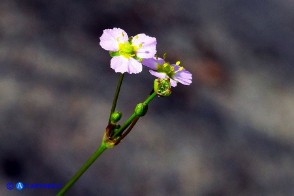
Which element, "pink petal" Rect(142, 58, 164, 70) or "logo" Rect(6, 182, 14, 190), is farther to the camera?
"logo" Rect(6, 182, 14, 190)

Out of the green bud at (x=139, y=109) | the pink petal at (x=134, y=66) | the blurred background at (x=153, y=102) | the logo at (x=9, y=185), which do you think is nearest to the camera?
the green bud at (x=139, y=109)

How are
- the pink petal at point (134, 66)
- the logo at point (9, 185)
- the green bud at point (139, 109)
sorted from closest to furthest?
the green bud at point (139, 109) < the pink petal at point (134, 66) < the logo at point (9, 185)

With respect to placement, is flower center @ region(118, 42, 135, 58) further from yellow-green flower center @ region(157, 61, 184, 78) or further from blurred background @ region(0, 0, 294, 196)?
blurred background @ region(0, 0, 294, 196)

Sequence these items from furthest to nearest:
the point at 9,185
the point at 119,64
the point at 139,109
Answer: the point at 9,185, the point at 119,64, the point at 139,109

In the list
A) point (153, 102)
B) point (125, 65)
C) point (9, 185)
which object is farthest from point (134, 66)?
point (153, 102)

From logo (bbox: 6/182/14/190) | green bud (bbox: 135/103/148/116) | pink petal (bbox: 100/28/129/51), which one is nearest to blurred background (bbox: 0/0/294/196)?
logo (bbox: 6/182/14/190)

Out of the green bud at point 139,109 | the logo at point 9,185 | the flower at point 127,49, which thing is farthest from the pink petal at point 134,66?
the logo at point 9,185

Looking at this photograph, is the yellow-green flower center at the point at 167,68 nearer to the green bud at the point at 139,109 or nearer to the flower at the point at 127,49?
the flower at the point at 127,49

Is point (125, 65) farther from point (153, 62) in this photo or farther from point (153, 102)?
point (153, 102)
